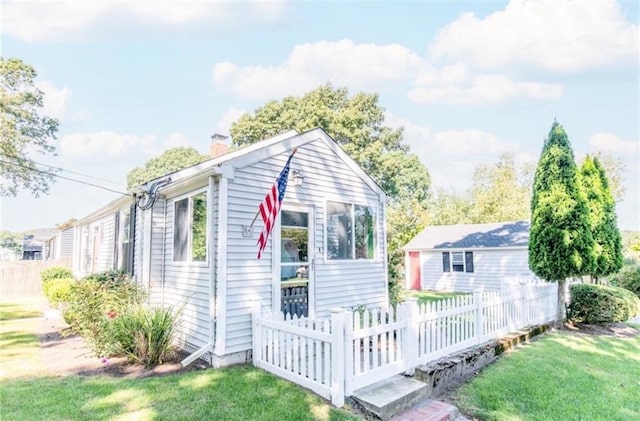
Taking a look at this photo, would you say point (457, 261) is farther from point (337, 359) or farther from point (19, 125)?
point (19, 125)

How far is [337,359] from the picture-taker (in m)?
3.99

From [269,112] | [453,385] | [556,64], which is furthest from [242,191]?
[269,112]

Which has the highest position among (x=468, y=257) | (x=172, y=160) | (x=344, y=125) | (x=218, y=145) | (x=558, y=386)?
(x=172, y=160)

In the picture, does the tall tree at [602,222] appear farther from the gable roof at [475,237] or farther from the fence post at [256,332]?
the fence post at [256,332]

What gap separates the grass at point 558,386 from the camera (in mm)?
4180

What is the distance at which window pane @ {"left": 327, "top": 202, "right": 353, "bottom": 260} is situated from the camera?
23.2 feet

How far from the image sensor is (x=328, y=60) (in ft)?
53.4

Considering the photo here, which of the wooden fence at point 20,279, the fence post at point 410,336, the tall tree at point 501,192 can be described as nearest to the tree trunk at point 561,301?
the fence post at point 410,336

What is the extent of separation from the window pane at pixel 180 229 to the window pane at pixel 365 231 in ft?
11.3

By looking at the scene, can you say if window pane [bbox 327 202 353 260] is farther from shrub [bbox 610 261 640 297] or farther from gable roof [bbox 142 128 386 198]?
shrub [bbox 610 261 640 297]

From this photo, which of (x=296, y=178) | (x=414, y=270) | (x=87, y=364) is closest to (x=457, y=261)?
(x=414, y=270)

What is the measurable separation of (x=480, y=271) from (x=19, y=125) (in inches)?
858

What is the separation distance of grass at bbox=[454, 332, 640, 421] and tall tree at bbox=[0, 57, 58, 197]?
16.5m

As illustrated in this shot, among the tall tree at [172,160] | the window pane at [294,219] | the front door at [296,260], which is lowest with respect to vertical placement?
the front door at [296,260]
